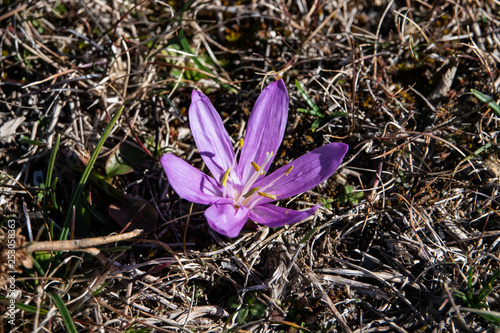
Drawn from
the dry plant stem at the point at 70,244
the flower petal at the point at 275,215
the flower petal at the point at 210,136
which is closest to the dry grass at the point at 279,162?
the dry plant stem at the point at 70,244

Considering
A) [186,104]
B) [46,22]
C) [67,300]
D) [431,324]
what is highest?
[46,22]

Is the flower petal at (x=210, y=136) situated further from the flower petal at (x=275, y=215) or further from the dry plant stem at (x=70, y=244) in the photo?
the dry plant stem at (x=70, y=244)

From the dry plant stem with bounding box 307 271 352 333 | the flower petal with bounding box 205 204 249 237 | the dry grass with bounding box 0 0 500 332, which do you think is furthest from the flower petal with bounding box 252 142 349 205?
the dry plant stem with bounding box 307 271 352 333

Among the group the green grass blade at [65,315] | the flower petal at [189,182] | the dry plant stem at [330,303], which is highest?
the flower petal at [189,182]

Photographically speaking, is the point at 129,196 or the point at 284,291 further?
the point at 129,196

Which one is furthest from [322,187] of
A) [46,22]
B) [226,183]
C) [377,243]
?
[46,22]

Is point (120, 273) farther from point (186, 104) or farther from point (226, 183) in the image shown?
point (186, 104)
